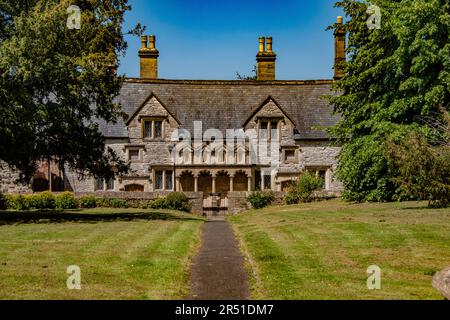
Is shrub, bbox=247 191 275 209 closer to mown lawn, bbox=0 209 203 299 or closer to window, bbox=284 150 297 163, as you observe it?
window, bbox=284 150 297 163

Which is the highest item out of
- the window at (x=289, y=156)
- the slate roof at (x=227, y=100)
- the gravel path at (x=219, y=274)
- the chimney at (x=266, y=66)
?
the chimney at (x=266, y=66)

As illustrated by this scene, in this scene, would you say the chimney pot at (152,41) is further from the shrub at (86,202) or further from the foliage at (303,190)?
the foliage at (303,190)

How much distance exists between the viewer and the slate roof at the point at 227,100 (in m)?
50.8

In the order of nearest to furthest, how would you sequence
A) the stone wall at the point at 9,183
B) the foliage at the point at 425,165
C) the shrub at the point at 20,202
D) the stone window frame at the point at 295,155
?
the foliage at the point at 425,165 < the shrub at the point at 20,202 < the stone wall at the point at 9,183 < the stone window frame at the point at 295,155

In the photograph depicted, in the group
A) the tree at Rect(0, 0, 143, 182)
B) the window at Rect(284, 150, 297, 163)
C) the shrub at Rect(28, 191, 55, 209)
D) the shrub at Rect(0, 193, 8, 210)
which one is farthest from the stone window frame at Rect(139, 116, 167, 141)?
the tree at Rect(0, 0, 143, 182)

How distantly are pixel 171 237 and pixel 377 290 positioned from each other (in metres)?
9.98

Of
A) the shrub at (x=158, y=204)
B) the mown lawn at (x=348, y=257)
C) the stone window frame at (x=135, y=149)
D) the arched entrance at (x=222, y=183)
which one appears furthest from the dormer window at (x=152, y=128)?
the mown lawn at (x=348, y=257)

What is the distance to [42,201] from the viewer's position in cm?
4175

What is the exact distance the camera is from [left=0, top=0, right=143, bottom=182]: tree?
24656mm

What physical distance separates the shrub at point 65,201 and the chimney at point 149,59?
15.5 metres

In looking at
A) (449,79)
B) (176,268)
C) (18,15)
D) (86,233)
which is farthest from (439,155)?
(18,15)

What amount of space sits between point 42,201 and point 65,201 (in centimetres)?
150

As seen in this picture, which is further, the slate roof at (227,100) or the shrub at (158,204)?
the slate roof at (227,100)

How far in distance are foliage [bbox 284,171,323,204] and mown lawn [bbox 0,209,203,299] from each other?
20.1 m
